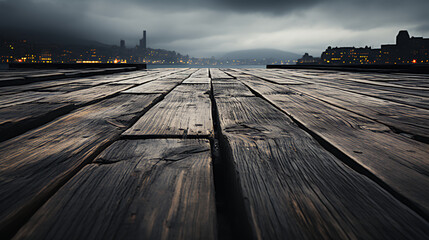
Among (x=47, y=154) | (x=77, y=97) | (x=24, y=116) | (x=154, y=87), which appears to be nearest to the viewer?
(x=47, y=154)

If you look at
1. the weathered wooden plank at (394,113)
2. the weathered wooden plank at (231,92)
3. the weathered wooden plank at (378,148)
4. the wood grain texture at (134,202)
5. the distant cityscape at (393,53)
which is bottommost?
the wood grain texture at (134,202)

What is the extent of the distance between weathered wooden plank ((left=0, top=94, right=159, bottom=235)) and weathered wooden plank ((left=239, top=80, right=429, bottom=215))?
79 centimetres

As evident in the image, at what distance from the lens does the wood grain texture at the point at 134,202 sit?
367 millimetres

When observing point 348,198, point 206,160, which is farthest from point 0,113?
point 348,198

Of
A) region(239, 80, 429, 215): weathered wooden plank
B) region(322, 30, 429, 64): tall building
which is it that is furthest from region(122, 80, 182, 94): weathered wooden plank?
region(322, 30, 429, 64): tall building

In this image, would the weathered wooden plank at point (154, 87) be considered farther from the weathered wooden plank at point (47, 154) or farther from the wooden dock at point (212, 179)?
the wooden dock at point (212, 179)

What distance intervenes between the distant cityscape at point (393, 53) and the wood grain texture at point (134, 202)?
3074 inches

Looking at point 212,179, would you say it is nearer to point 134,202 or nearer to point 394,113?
point 134,202

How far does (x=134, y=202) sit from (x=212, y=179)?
18cm

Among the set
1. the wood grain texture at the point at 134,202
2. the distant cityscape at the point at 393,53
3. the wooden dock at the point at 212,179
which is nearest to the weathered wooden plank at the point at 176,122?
the wooden dock at the point at 212,179

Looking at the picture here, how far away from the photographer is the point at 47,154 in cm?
66

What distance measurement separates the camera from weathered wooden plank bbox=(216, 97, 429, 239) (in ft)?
1.22

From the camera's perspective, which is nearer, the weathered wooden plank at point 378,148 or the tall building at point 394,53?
the weathered wooden plank at point 378,148

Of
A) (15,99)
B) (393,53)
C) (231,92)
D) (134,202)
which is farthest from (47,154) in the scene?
(393,53)
